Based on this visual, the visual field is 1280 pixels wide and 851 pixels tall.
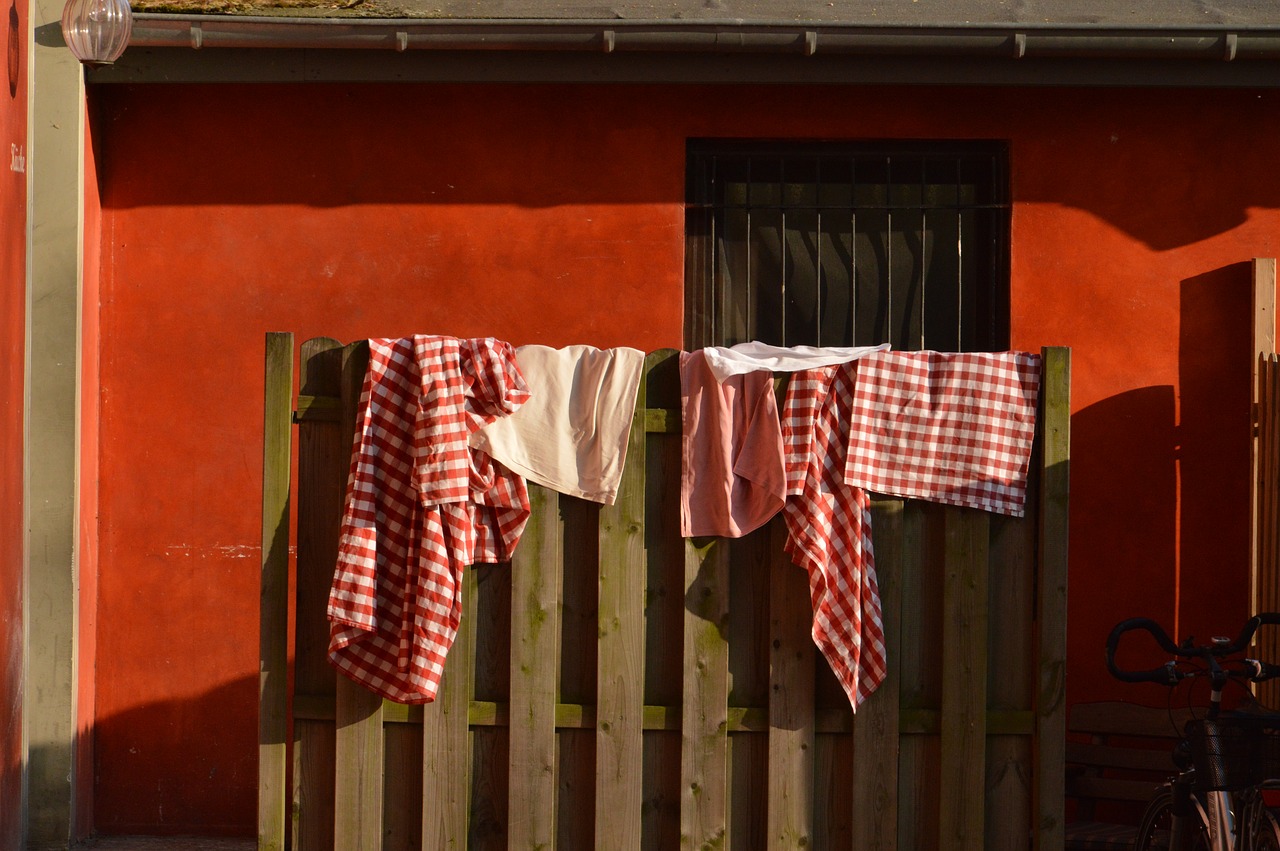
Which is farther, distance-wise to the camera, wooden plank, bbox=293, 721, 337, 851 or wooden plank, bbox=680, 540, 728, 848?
wooden plank, bbox=293, 721, 337, 851

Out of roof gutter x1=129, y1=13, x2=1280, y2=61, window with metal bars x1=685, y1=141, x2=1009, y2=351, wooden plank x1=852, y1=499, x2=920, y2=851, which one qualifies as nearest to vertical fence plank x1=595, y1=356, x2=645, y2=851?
wooden plank x1=852, y1=499, x2=920, y2=851

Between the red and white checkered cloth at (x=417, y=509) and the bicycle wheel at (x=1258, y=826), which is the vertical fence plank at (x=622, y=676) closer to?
the red and white checkered cloth at (x=417, y=509)

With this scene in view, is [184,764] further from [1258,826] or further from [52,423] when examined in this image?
[1258,826]

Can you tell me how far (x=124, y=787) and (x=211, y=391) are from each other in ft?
6.84

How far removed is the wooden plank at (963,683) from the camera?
4.76 meters

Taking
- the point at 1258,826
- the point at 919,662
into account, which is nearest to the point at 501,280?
the point at 919,662

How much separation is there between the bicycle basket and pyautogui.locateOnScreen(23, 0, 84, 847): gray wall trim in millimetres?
5129

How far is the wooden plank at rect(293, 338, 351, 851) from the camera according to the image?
191 inches

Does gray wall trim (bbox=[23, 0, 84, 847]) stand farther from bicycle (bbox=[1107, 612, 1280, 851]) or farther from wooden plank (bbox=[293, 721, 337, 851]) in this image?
bicycle (bbox=[1107, 612, 1280, 851])

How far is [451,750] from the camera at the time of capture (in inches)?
190

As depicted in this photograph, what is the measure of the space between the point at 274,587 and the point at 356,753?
2.20 ft

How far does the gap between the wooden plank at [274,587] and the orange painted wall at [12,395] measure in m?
1.89

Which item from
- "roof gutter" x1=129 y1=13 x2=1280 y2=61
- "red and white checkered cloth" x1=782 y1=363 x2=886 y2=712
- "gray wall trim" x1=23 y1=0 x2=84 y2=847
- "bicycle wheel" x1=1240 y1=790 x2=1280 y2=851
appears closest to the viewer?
"bicycle wheel" x1=1240 y1=790 x2=1280 y2=851

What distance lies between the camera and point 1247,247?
6664mm
